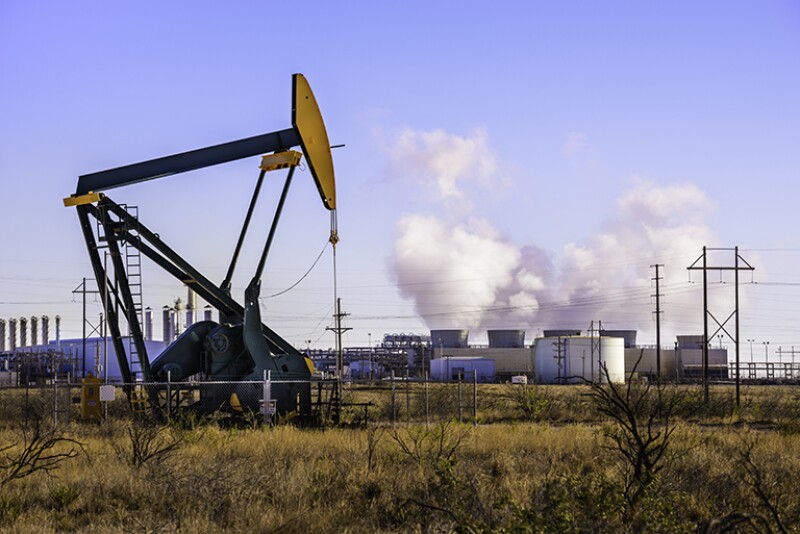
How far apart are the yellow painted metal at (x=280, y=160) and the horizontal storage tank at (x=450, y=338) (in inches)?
2586

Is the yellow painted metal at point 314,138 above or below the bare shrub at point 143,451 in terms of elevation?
above

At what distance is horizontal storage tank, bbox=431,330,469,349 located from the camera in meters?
87.3

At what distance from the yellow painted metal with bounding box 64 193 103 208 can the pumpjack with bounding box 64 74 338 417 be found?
23 mm

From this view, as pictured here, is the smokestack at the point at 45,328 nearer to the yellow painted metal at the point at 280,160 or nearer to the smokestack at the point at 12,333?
the smokestack at the point at 12,333

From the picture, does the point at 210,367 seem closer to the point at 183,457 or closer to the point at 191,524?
the point at 183,457

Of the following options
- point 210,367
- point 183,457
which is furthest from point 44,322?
point 183,457

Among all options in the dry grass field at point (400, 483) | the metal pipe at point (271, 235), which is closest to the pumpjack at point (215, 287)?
the metal pipe at point (271, 235)

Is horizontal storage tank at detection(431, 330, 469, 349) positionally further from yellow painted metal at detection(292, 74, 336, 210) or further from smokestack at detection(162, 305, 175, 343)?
yellow painted metal at detection(292, 74, 336, 210)

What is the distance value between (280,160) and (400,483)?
11.6 metres

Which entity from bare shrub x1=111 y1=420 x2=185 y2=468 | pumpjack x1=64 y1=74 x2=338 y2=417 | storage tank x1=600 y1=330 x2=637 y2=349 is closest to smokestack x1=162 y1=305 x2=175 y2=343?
storage tank x1=600 y1=330 x2=637 y2=349

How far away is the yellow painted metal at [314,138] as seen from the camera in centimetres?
2150

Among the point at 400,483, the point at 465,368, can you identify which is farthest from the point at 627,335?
the point at 400,483

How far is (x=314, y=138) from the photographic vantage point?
22.3 m

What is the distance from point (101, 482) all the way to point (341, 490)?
2.97 metres
